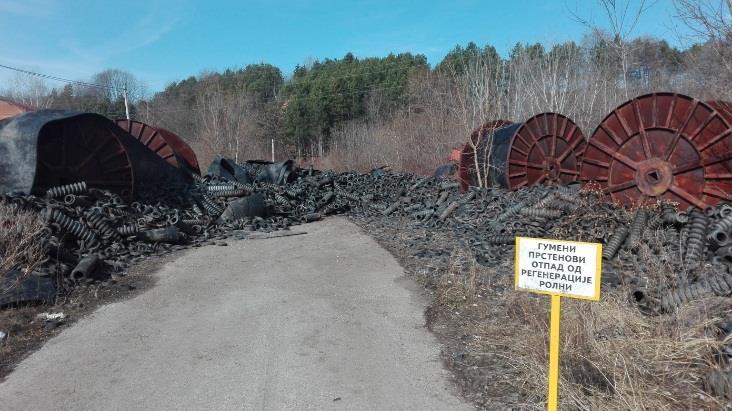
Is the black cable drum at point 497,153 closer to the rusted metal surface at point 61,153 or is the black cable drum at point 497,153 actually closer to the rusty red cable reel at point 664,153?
the rusty red cable reel at point 664,153

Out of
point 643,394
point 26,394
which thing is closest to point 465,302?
point 643,394

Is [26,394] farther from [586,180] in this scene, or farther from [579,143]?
[579,143]

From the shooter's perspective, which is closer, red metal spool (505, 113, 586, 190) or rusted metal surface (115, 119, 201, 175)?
red metal spool (505, 113, 586, 190)

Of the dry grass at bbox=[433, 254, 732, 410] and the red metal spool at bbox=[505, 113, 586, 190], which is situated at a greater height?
the red metal spool at bbox=[505, 113, 586, 190]

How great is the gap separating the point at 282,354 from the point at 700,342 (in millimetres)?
3715

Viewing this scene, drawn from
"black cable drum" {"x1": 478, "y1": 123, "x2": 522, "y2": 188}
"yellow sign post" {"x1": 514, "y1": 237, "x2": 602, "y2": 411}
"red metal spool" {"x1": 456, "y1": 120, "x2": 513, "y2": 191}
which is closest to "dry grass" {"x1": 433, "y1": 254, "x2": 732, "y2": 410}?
"yellow sign post" {"x1": 514, "y1": 237, "x2": 602, "y2": 411}

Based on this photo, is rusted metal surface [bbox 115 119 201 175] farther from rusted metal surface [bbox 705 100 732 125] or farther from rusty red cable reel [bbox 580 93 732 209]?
rusted metal surface [bbox 705 100 732 125]

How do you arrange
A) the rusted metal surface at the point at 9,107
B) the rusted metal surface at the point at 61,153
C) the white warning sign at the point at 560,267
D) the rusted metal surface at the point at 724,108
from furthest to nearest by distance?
the rusted metal surface at the point at 9,107
the rusted metal surface at the point at 61,153
the rusted metal surface at the point at 724,108
the white warning sign at the point at 560,267

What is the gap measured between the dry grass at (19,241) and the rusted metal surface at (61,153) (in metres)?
2.66

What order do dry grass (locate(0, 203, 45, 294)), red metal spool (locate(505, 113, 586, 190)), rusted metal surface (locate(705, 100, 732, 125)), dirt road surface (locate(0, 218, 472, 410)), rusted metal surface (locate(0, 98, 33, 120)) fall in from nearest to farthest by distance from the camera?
dirt road surface (locate(0, 218, 472, 410))
dry grass (locate(0, 203, 45, 294))
rusted metal surface (locate(705, 100, 732, 125))
red metal spool (locate(505, 113, 586, 190))
rusted metal surface (locate(0, 98, 33, 120))

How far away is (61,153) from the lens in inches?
496

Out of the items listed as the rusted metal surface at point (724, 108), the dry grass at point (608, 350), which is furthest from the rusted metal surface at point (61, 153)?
the rusted metal surface at point (724, 108)

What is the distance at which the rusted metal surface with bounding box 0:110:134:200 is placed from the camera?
11.6 m

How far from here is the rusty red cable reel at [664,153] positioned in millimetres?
10766
